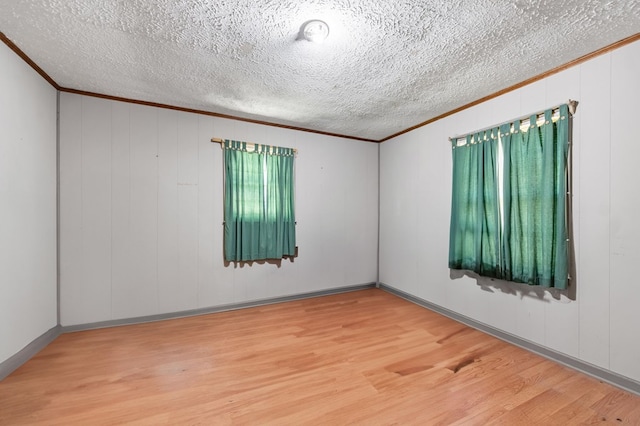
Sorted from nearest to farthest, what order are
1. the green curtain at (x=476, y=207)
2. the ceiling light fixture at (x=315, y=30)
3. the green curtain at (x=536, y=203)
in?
the ceiling light fixture at (x=315, y=30) < the green curtain at (x=536, y=203) < the green curtain at (x=476, y=207)

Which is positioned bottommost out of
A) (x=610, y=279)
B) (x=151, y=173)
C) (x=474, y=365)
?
(x=474, y=365)

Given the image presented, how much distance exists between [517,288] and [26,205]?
4420mm

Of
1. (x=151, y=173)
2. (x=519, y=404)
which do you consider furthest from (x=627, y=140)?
(x=151, y=173)

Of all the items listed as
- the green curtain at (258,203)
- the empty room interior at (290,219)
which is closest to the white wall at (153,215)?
the empty room interior at (290,219)

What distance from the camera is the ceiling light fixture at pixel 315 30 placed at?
1.62 m

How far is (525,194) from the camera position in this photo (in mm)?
2301

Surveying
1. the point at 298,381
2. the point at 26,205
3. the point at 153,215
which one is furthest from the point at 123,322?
the point at 298,381

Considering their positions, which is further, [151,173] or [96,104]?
[151,173]

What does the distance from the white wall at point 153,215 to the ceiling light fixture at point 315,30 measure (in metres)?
1.91

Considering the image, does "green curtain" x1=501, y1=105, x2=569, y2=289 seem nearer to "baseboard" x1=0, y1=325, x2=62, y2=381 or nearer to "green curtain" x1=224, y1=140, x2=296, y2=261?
"green curtain" x1=224, y1=140, x2=296, y2=261

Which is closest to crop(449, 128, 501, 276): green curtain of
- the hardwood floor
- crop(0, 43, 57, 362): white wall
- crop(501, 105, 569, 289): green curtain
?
crop(501, 105, 569, 289): green curtain

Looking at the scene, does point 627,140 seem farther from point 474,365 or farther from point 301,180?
point 301,180

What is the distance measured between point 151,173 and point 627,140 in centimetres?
428

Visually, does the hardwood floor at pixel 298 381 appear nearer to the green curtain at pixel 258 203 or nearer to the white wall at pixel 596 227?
the white wall at pixel 596 227
